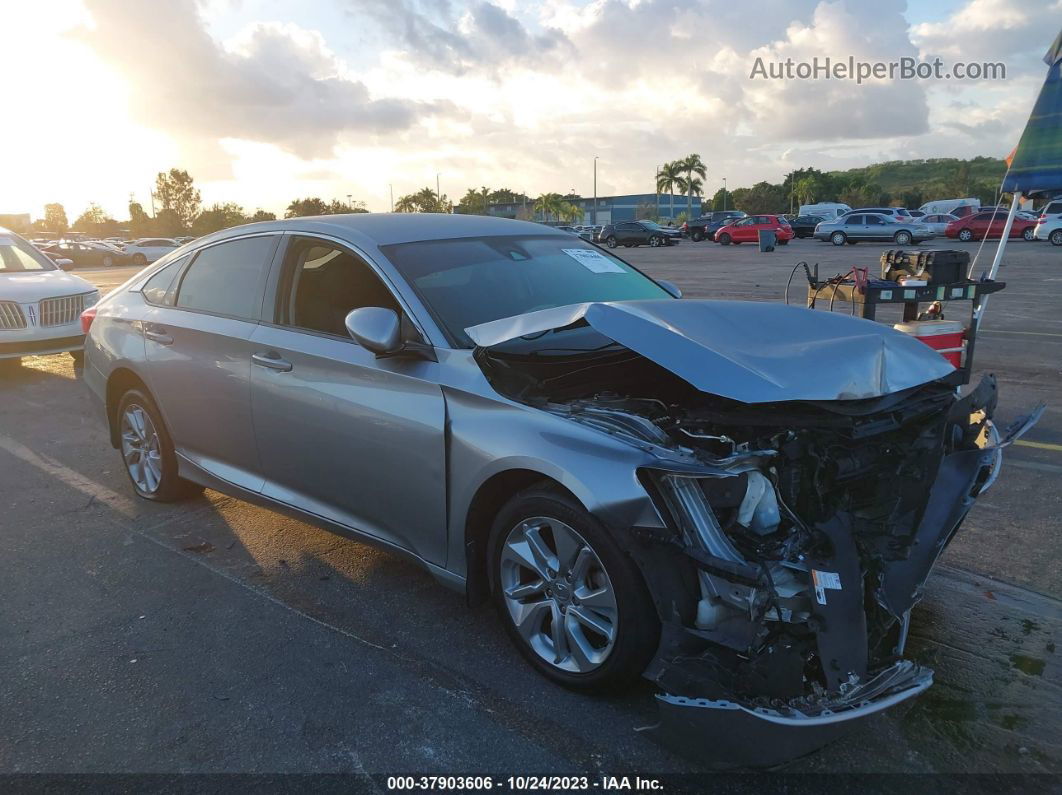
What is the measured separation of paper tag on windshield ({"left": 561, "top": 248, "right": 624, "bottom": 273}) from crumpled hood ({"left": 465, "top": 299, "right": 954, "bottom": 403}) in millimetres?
958

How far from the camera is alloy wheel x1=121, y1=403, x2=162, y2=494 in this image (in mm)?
4832

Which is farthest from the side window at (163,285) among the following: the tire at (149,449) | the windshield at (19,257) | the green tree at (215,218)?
the green tree at (215,218)

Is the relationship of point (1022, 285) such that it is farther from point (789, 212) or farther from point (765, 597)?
point (789, 212)

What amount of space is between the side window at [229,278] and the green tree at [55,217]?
108776mm

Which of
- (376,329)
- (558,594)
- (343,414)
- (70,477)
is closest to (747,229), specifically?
(70,477)

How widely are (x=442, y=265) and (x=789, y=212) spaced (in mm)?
98107

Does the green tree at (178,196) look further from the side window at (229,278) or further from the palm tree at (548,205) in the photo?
the side window at (229,278)

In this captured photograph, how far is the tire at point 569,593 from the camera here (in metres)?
2.57

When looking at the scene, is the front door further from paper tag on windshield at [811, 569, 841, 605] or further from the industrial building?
the industrial building

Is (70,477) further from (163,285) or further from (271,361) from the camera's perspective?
(271,361)

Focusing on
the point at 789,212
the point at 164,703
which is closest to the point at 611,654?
the point at 164,703

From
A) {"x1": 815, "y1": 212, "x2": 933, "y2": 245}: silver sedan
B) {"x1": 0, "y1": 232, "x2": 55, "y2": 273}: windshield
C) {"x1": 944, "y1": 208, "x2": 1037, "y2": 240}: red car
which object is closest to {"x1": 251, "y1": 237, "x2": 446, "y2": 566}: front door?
{"x1": 0, "y1": 232, "x2": 55, "y2": 273}: windshield

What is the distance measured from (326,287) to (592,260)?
4.66 feet

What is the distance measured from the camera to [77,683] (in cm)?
306
